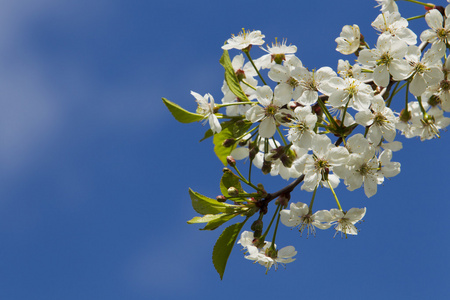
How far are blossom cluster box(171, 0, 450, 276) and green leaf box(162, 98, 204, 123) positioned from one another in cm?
5

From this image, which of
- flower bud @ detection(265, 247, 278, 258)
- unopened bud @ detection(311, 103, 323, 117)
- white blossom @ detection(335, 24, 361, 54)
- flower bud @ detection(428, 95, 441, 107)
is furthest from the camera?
flower bud @ detection(428, 95, 441, 107)

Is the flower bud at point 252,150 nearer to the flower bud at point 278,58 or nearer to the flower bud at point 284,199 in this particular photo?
the flower bud at point 284,199

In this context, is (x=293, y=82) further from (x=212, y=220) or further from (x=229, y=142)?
(x=212, y=220)

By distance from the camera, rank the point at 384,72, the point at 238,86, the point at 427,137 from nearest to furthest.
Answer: the point at 384,72 < the point at 238,86 < the point at 427,137

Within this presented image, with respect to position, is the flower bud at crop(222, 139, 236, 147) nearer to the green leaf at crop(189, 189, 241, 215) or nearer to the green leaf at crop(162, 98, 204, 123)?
the green leaf at crop(162, 98, 204, 123)

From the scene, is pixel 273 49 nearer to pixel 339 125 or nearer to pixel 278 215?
pixel 339 125

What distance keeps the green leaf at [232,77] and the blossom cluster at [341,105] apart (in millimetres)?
12

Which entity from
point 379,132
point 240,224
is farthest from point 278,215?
point 379,132

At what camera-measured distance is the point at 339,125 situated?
251 centimetres

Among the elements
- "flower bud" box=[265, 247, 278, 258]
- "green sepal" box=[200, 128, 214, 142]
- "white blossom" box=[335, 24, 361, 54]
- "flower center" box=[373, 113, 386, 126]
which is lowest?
"flower bud" box=[265, 247, 278, 258]

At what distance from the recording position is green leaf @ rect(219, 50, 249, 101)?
8.66ft

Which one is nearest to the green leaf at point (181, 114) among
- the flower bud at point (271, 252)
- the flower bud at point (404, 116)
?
the flower bud at point (271, 252)

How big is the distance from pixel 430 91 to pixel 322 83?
746 millimetres

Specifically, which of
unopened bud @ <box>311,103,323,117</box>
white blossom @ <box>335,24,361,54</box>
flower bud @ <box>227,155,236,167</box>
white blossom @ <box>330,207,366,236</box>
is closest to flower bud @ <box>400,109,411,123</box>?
white blossom @ <box>335,24,361,54</box>
